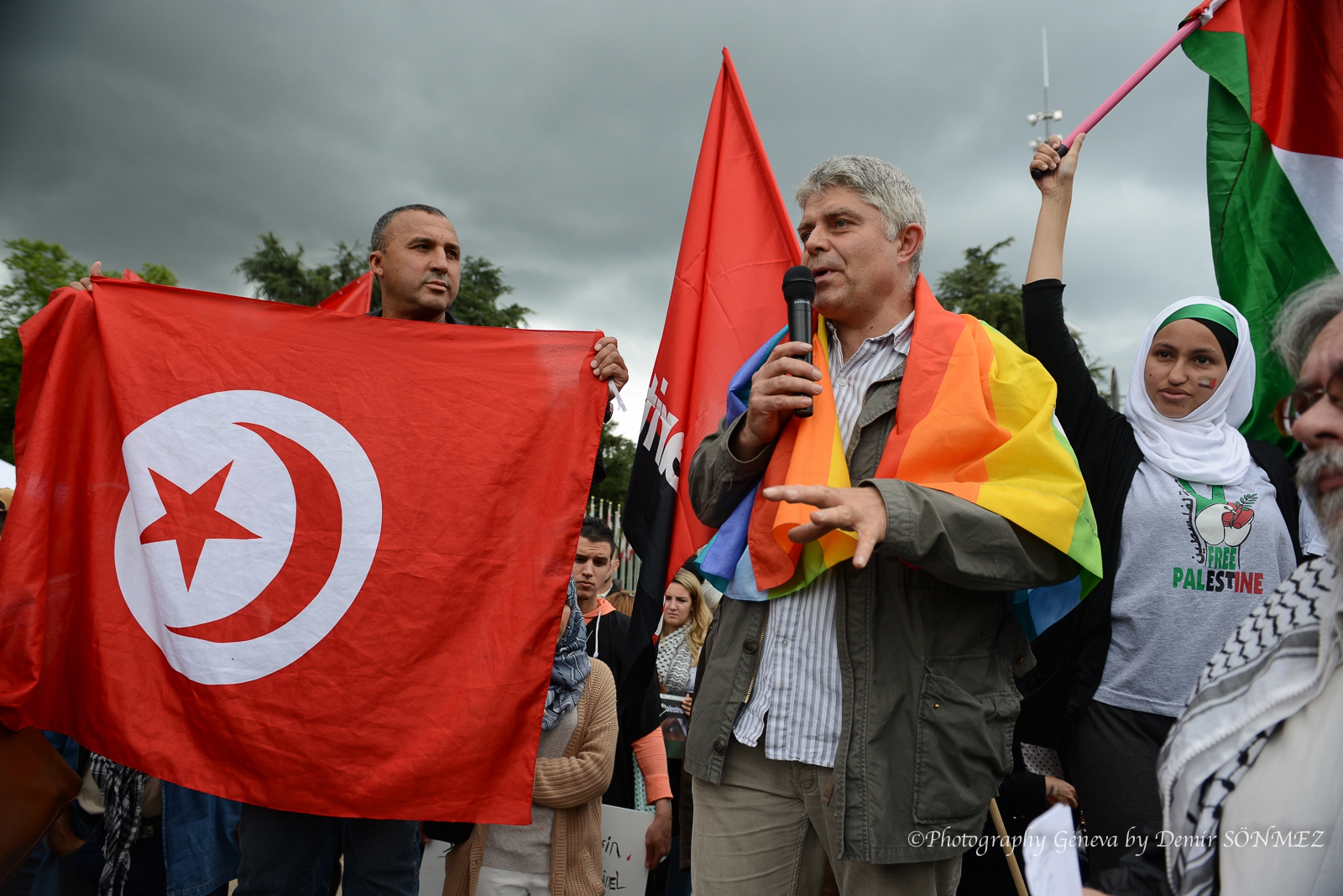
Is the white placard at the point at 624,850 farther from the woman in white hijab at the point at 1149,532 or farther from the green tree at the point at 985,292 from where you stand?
the green tree at the point at 985,292

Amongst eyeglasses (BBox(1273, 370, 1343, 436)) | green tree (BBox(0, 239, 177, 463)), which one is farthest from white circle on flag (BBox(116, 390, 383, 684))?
green tree (BBox(0, 239, 177, 463))

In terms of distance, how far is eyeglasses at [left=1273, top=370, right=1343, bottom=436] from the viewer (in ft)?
4.17

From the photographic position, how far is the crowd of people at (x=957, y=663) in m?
1.31

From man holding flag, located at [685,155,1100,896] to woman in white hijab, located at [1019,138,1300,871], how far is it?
A: 0.55 m

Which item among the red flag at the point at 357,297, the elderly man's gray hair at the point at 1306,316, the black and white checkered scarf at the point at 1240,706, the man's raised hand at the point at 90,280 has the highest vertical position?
the red flag at the point at 357,297

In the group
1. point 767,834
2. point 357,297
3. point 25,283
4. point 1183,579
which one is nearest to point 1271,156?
point 1183,579

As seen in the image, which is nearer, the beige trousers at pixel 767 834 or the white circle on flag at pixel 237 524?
the beige trousers at pixel 767 834

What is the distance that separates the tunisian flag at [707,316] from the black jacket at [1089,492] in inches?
40.0

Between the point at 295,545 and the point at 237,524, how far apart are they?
0.22 m

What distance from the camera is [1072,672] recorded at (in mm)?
2615

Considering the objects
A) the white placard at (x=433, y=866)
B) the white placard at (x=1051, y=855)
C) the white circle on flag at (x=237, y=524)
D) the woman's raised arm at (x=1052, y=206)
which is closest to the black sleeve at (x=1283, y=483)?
the woman's raised arm at (x=1052, y=206)

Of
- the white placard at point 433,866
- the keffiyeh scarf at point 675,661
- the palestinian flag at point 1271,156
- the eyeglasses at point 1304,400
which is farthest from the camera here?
the keffiyeh scarf at point 675,661

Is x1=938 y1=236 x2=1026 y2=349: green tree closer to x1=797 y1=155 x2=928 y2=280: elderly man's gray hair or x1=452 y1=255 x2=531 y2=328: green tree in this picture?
x1=452 y1=255 x2=531 y2=328: green tree

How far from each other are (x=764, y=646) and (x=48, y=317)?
264 cm
